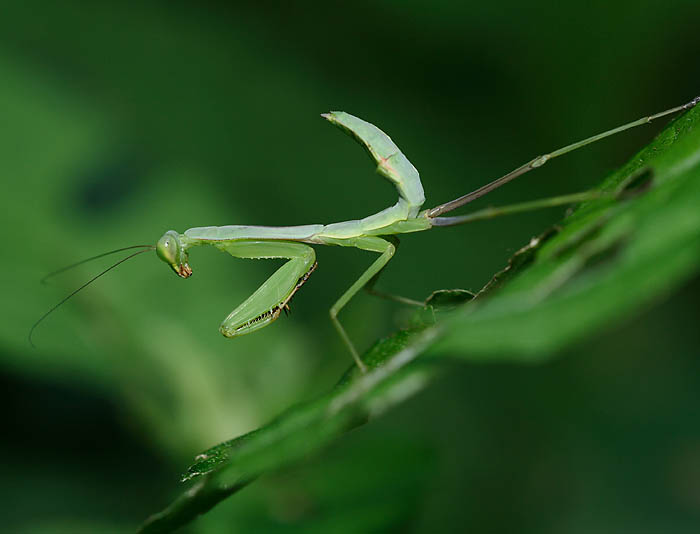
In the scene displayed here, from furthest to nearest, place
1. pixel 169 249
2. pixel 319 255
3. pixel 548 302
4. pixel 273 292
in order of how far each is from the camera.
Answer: pixel 319 255, pixel 169 249, pixel 273 292, pixel 548 302

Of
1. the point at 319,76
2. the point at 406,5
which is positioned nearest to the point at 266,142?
the point at 319,76

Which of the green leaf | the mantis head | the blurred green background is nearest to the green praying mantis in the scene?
the mantis head

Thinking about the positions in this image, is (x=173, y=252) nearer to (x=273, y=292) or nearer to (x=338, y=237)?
(x=273, y=292)

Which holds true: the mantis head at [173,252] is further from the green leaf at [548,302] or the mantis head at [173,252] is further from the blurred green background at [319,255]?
the green leaf at [548,302]

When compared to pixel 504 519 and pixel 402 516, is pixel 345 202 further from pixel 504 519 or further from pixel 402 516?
pixel 402 516

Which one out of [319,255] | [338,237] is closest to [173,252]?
[338,237]

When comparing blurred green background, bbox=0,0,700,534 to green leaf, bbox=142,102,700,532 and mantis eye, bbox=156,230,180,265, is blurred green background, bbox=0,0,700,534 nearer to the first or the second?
mantis eye, bbox=156,230,180,265
